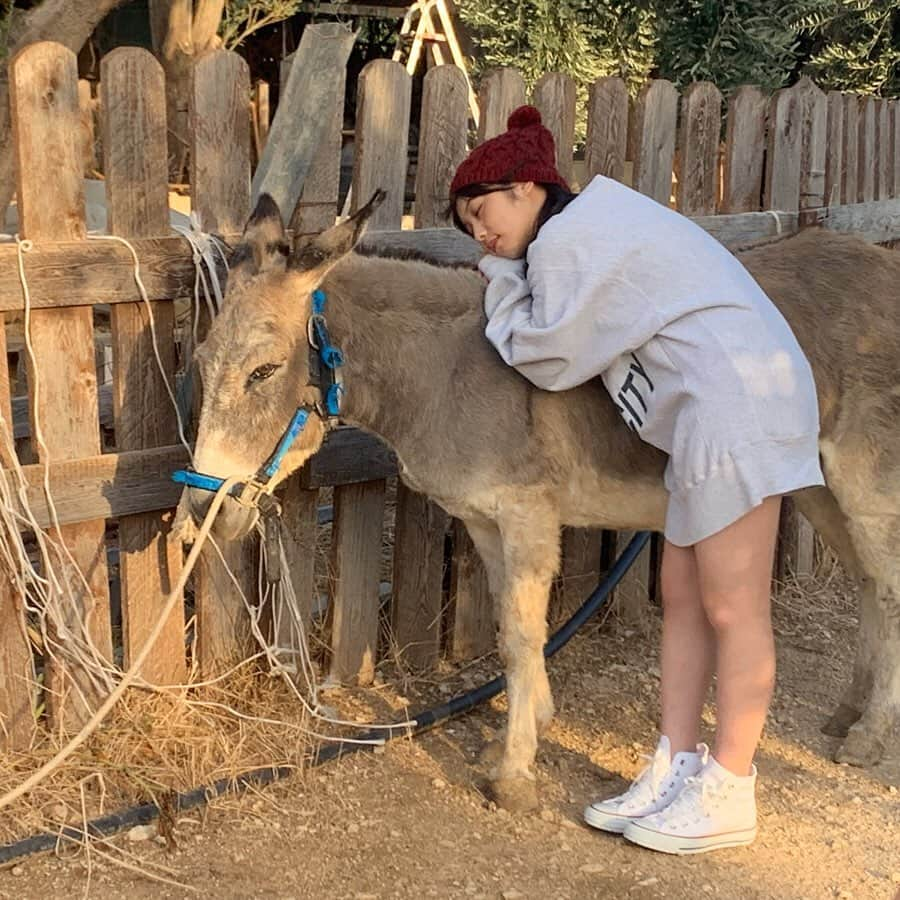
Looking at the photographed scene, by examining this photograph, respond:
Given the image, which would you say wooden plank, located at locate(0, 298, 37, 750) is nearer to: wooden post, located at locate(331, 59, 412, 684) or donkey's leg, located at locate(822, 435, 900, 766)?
wooden post, located at locate(331, 59, 412, 684)

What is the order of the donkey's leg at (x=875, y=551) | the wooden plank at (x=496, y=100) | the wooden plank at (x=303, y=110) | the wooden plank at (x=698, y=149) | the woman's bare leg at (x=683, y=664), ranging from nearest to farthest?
the woman's bare leg at (x=683, y=664)
the wooden plank at (x=303, y=110)
the donkey's leg at (x=875, y=551)
the wooden plank at (x=496, y=100)
the wooden plank at (x=698, y=149)

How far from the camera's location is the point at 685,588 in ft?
11.8

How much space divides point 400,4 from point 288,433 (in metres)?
12.9

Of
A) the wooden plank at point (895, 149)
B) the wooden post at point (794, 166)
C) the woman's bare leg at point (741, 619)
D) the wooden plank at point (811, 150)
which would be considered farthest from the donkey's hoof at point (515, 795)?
the wooden plank at point (895, 149)

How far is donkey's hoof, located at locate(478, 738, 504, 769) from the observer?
3977mm

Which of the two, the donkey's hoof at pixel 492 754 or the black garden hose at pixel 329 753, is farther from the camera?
the donkey's hoof at pixel 492 754

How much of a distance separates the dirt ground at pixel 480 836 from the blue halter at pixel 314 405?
976 millimetres

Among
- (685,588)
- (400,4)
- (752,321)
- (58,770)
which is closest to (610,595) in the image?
(685,588)

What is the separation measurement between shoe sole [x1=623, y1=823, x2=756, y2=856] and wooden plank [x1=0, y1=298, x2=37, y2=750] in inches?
73.6

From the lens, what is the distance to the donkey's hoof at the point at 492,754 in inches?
157

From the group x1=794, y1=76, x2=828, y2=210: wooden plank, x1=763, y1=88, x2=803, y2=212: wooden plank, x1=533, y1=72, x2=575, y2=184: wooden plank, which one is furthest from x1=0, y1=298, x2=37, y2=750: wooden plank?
x1=794, y1=76, x2=828, y2=210: wooden plank

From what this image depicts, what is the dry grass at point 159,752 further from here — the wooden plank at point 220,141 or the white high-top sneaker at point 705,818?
the wooden plank at point 220,141

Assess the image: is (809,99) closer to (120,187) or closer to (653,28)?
(120,187)

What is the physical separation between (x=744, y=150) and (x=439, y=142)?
1884 millimetres
